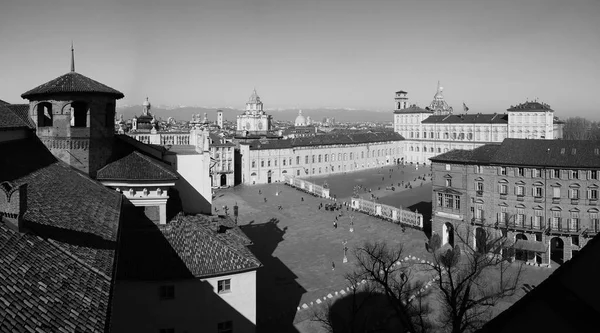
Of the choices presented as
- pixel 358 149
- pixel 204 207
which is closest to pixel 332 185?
pixel 358 149

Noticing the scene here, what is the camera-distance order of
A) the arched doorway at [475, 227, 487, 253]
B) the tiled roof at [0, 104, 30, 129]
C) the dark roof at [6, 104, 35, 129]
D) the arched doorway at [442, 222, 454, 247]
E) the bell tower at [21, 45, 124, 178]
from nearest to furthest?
the tiled roof at [0, 104, 30, 129], the bell tower at [21, 45, 124, 178], the dark roof at [6, 104, 35, 129], the arched doorway at [475, 227, 487, 253], the arched doorway at [442, 222, 454, 247]

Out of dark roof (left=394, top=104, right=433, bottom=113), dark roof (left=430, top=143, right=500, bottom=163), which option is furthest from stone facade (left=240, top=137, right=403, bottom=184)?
dark roof (left=430, top=143, right=500, bottom=163)

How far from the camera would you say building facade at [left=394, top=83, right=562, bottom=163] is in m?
102

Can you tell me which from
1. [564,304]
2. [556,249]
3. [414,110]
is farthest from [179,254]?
[414,110]

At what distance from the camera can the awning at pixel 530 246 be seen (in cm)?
3709

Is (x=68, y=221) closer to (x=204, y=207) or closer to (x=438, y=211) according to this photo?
(x=204, y=207)

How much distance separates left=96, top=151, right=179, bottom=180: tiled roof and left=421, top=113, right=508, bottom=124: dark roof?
320ft

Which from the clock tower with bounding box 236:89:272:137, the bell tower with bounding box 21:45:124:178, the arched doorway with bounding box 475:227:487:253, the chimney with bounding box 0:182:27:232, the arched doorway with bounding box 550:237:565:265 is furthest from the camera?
the clock tower with bounding box 236:89:272:137

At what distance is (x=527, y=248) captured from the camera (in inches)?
1467

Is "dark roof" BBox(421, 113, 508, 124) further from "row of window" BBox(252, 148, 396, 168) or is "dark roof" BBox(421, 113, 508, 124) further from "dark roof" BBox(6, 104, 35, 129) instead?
"dark roof" BBox(6, 104, 35, 129)

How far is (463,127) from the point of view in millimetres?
113312

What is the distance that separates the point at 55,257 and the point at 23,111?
18081mm

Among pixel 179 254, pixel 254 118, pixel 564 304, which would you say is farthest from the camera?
pixel 254 118

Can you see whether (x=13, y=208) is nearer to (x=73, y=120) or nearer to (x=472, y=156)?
(x=73, y=120)
